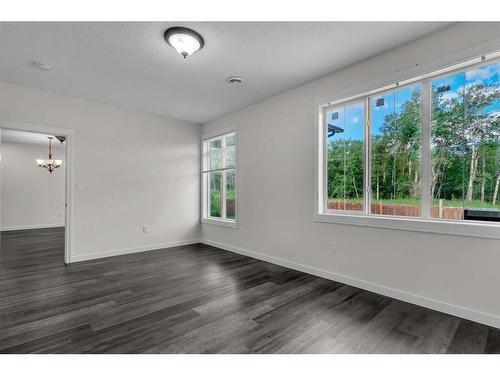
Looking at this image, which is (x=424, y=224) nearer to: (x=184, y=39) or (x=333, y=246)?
(x=333, y=246)

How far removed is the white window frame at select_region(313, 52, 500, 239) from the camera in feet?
7.26

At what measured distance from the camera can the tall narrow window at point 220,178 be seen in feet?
16.4

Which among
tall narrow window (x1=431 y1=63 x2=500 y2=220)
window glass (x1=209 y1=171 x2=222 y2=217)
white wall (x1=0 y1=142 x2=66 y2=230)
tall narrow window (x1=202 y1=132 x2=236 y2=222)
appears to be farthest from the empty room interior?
white wall (x1=0 y1=142 x2=66 y2=230)

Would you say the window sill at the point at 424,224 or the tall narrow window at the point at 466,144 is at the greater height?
the tall narrow window at the point at 466,144

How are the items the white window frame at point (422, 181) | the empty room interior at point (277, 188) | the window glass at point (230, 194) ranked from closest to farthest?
the empty room interior at point (277, 188)
the white window frame at point (422, 181)
the window glass at point (230, 194)

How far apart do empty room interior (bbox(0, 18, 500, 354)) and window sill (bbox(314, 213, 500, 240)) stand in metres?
0.02

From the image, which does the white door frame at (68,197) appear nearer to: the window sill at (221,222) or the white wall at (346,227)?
the window sill at (221,222)

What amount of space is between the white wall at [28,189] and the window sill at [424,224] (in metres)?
8.82

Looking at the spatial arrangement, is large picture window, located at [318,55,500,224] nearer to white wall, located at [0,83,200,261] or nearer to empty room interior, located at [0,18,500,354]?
empty room interior, located at [0,18,500,354]

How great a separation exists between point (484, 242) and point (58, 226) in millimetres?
10185

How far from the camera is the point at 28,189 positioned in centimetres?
756

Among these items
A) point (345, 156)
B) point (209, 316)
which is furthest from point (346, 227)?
point (209, 316)

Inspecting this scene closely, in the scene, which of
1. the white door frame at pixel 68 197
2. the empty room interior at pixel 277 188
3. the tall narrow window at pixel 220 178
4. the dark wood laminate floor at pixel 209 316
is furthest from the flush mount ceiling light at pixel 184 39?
the white door frame at pixel 68 197
